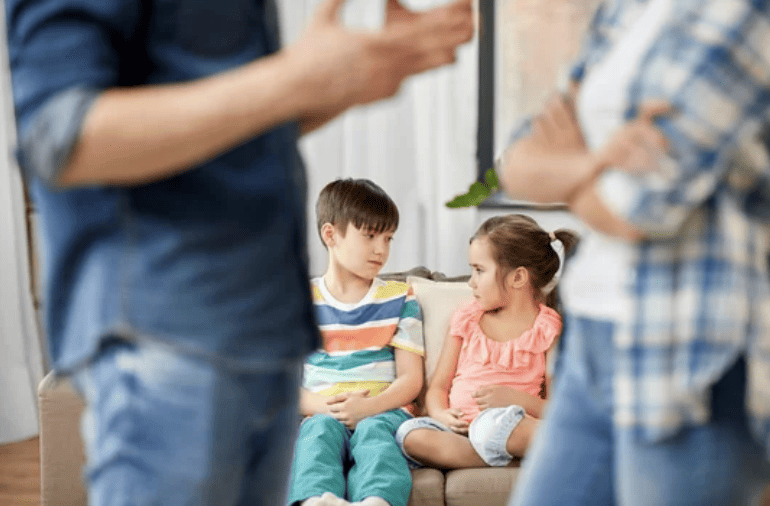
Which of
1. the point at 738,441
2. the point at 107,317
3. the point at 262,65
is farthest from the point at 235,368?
the point at 738,441

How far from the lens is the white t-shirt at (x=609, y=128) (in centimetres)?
76

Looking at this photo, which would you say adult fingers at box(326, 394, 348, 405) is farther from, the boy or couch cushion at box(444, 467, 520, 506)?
couch cushion at box(444, 467, 520, 506)

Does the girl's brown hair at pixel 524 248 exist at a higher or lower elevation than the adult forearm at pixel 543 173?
lower

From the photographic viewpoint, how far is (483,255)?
2.40 m

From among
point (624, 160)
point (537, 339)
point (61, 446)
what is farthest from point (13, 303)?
point (624, 160)

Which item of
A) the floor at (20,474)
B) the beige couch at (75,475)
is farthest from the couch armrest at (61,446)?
the floor at (20,474)

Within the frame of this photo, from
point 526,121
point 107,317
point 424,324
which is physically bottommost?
point 424,324

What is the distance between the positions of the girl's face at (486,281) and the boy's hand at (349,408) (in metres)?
0.43

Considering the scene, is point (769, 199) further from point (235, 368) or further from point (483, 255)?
point (483, 255)

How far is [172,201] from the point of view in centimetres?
67

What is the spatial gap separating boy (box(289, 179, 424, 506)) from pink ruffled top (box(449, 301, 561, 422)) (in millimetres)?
134

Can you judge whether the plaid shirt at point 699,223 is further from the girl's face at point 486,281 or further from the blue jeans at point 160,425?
the girl's face at point 486,281

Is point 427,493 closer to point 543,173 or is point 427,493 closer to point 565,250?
point 565,250

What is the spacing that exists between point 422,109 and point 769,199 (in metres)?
2.87
